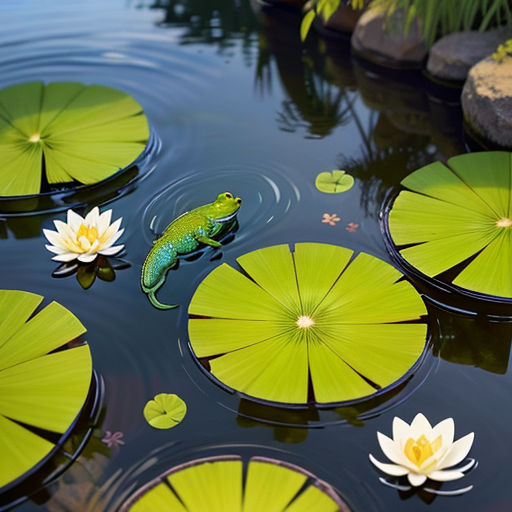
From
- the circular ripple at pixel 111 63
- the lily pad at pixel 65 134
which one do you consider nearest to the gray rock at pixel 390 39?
the circular ripple at pixel 111 63

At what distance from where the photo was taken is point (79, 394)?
1.95 meters

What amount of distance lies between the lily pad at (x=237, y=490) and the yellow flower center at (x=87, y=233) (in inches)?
46.3

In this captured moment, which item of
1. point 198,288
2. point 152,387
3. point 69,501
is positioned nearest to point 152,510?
point 69,501

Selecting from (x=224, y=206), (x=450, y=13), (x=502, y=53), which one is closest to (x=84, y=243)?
(x=224, y=206)

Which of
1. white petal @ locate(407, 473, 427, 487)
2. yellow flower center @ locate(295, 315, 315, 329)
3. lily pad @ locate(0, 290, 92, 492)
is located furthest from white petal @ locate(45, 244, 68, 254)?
white petal @ locate(407, 473, 427, 487)

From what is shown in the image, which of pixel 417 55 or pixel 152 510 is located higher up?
pixel 417 55

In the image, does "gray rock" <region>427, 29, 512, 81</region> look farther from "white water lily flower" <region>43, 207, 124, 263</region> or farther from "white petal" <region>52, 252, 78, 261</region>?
"white petal" <region>52, 252, 78, 261</region>

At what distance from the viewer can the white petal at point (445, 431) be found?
1752mm

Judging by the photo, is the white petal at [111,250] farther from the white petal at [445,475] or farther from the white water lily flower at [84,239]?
the white petal at [445,475]

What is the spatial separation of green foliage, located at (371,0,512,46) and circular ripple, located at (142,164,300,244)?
1.67 metres

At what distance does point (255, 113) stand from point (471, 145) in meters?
1.38

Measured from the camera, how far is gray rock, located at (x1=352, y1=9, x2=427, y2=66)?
157 inches

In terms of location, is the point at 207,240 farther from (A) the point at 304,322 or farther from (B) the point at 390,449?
(B) the point at 390,449

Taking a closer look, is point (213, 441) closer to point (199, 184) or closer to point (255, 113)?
point (199, 184)
